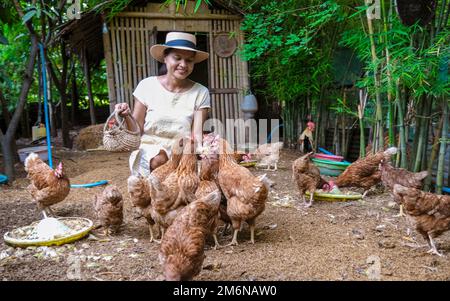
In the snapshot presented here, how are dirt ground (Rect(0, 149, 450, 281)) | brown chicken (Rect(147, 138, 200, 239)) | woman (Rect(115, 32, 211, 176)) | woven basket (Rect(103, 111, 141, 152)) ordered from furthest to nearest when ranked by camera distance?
woman (Rect(115, 32, 211, 176)), woven basket (Rect(103, 111, 141, 152)), brown chicken (Rect(147, 138, 200, 239)), dirt ground (Rect(0, 149, 450, 281))

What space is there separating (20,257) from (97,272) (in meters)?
0.76

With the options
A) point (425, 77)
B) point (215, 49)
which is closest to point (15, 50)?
point (215, 49)

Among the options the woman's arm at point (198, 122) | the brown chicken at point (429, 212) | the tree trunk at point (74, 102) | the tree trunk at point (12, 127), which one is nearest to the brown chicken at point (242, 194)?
the woman's arm at point (198, 122)

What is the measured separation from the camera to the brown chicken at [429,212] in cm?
285

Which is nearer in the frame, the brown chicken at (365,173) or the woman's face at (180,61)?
the woman's face at (180,61)

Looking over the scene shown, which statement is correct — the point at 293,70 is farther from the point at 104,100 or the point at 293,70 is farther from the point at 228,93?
the point at 104,100

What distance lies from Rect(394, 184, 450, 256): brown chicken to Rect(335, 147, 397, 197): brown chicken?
1.59 m

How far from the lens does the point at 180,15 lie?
7.76 metres

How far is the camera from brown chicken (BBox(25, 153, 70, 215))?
372cm

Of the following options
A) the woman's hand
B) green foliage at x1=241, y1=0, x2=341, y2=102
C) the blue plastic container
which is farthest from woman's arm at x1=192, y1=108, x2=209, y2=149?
green foliage at x1=241, y1=0, x2=341, y2=102

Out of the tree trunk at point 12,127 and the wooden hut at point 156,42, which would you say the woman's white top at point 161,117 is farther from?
the wooden hut at point 156,42

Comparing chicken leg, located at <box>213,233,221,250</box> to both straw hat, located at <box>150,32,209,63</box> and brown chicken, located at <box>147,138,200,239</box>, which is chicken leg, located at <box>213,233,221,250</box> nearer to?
brown chicken, located at <box>147,138,200,239</box>

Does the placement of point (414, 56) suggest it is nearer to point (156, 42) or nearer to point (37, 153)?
point (156, 42)

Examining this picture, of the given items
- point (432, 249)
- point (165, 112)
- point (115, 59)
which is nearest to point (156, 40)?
point (115, 59)
